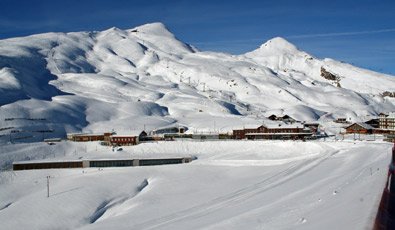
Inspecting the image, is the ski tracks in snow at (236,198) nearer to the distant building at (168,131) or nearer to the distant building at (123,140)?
the distant building at (123,140)

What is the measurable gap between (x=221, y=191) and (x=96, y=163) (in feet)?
80.0

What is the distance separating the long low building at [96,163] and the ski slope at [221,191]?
6.33 feet

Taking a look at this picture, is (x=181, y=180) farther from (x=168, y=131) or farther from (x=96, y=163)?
(x=168, y=131)

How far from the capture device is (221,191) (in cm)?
4597

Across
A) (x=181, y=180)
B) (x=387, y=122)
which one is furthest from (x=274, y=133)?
(x=181, y=180)

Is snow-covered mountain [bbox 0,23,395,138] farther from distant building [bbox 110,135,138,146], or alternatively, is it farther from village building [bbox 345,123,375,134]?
village building [bbox 345,123,375,134]

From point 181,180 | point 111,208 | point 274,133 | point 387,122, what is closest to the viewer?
point 111,208

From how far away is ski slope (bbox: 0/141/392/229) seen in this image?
89.8ft

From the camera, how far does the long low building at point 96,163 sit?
6291cm

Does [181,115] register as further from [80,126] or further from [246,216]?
[246,216]

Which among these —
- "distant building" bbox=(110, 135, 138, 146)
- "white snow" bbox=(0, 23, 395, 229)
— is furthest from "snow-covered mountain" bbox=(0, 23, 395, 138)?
"distant building" bbox=(110, 135, 138, 146)

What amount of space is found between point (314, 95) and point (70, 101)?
10996 cm

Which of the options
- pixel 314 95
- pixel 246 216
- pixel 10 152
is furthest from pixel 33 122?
pixel 314 95

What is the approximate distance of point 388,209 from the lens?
674 inches
